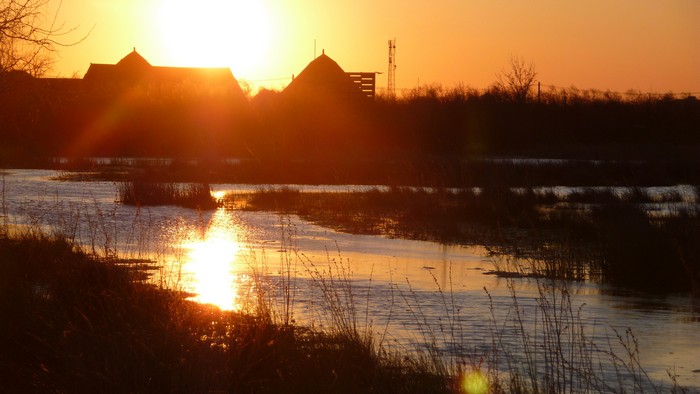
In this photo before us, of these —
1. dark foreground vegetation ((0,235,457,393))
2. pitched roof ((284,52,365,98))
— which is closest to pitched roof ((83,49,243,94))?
A: pitched roof ((284,52,365,98))

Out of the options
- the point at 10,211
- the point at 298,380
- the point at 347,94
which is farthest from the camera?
the point at 347,94

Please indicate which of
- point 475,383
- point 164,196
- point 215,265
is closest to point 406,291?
point 215,265

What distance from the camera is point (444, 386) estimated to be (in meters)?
6.76

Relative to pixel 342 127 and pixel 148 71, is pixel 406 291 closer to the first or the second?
pixel 342 127

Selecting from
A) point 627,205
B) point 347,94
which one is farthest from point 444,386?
point 347,94

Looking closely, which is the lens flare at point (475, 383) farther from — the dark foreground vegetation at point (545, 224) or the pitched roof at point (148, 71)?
the pitched roof at point (148, 71)

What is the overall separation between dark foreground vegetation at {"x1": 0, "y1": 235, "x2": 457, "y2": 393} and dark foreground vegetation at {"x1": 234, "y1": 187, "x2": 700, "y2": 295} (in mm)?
4537

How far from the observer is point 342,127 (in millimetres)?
48438

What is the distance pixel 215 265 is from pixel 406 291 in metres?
3.21

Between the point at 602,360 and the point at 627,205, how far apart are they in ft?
27.5

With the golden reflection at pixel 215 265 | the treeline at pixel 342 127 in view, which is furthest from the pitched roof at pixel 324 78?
the golden reflection at pixel 215 265

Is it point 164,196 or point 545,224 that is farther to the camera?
point 164,196

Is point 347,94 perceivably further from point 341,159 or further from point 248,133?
point 341,159

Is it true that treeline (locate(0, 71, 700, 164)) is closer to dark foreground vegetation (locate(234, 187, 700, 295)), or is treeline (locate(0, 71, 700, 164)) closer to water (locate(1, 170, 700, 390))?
dark foreground vegetation (locate(234, 187, 700, 295))
